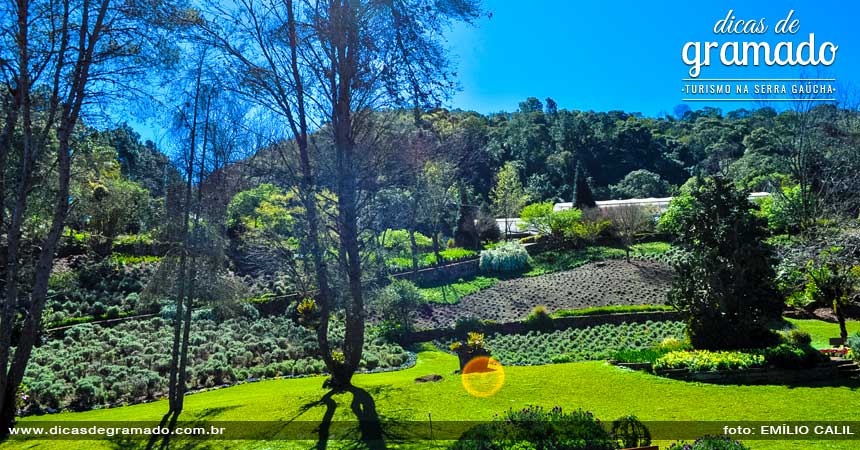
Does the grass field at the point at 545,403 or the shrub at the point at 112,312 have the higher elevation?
the shrub at the point at 112,312

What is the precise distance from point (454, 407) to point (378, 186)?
4.41 meters

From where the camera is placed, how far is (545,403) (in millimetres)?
9227

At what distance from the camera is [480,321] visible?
22.9m

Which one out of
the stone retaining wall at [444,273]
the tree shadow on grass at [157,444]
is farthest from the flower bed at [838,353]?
the stone retaining wall at [444,273]

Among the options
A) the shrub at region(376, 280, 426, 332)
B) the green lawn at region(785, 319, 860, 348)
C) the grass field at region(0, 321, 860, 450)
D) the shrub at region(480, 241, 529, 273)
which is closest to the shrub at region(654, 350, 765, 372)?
the grass field at region(0, 321, 860, 450)

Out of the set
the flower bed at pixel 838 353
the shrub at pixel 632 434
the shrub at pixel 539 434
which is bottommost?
the flower bed at pixel 838 353

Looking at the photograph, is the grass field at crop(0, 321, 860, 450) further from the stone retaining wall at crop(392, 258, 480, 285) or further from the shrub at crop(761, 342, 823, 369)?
the stone retaining wall at crop(392, 258, 480, 285)

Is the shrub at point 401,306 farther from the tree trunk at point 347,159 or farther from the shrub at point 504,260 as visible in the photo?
the tree trunk at point 347,159

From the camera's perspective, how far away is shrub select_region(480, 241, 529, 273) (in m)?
34.3

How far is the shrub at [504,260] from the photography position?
34312 millimetres

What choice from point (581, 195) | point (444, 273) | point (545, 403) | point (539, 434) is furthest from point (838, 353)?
point (581, 195)

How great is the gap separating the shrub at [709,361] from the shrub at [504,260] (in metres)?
22.4

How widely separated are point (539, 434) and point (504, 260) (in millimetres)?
28729

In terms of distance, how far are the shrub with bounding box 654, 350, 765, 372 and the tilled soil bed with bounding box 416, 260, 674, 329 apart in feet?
42.4
